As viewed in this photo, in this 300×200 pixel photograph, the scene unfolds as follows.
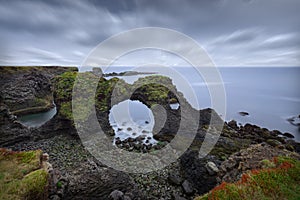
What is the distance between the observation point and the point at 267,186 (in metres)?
6.38

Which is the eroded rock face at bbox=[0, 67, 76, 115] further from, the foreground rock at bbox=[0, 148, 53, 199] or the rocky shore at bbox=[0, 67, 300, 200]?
the foreground rock at bbox=[0, 148, 53, 199]

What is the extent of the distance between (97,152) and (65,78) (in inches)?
504

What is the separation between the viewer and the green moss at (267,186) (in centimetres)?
601

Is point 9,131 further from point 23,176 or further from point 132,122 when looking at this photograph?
point 132,122

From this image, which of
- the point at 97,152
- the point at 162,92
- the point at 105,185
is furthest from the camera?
the point at 162,92

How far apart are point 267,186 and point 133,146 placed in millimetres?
13464

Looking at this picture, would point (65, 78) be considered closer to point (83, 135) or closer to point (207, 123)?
point (83, 135)

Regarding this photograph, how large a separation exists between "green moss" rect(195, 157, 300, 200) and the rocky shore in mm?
1753

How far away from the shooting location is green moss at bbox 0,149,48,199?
6.60m

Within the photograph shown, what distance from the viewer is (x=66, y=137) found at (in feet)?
61.1

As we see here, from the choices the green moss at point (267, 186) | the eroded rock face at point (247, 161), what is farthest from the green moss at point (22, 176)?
the eroded rock face at point (247, 161)

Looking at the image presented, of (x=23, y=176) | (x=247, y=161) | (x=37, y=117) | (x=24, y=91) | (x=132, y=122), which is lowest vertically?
(x=37, y=117)

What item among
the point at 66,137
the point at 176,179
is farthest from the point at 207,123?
the point at 66,137

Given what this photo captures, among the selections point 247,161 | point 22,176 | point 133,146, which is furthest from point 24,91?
point 247,161
